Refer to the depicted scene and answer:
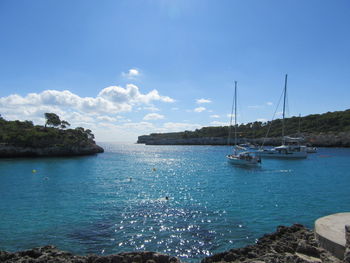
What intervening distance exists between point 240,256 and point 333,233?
14.4ft

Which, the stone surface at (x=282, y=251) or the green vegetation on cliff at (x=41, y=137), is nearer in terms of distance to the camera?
the stone surface at (x=282, y=251)

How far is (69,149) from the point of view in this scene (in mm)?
77125

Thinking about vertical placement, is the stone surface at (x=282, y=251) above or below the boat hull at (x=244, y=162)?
below

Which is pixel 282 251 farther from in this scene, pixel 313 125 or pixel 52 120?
pixel 313 125

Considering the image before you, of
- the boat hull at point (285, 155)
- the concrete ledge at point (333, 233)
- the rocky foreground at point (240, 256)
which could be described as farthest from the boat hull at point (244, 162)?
the rocky foreground at point (240, 256)

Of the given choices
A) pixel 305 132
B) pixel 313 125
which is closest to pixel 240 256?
pixel 305 132

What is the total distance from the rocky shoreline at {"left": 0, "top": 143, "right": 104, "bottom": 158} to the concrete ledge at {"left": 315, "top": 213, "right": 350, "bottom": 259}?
253 ft

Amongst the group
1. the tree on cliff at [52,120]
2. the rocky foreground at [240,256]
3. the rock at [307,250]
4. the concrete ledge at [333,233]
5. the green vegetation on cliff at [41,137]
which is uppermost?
the tree on cliff at [52,120]

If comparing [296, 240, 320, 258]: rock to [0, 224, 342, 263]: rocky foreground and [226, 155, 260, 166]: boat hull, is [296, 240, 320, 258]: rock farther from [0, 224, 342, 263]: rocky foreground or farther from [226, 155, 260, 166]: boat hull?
[226, 155, 260, 166]: boat hull

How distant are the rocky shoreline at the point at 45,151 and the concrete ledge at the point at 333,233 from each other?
77.1 metres

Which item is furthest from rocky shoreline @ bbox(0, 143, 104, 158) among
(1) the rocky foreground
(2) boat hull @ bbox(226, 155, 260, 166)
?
(1) the rocky foreground

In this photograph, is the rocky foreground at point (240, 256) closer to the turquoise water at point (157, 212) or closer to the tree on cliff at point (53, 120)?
the turquoise water at point (157, 212)

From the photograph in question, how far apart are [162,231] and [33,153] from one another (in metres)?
69.1

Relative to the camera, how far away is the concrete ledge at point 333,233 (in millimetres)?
9656
